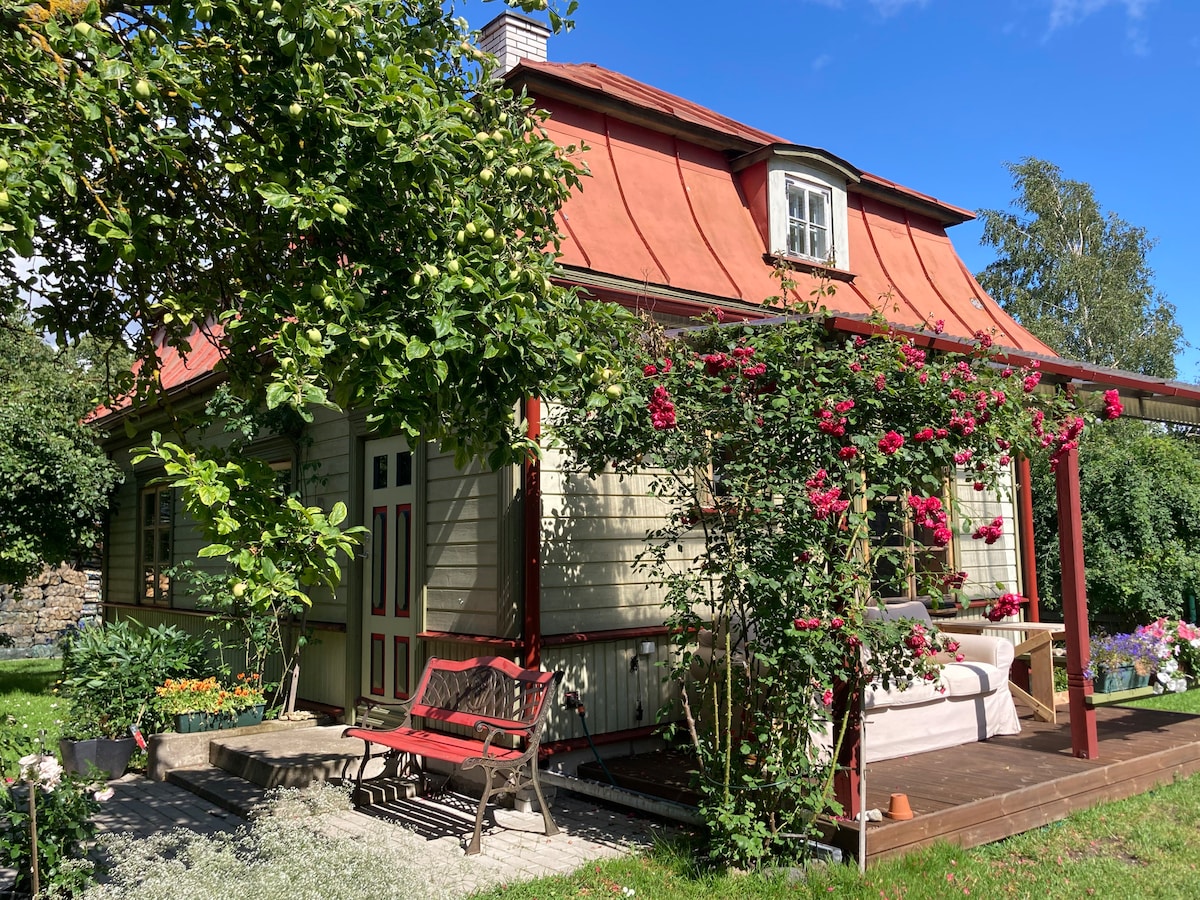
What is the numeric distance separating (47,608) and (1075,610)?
21.3m

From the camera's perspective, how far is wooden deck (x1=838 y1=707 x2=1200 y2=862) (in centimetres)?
521

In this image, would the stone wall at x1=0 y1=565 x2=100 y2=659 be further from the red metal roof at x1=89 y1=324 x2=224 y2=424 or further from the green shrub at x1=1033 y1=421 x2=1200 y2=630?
the green shrub at x1=1033 y1=421 x2=1200 y2=630

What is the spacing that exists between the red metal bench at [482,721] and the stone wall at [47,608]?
16.1 metres

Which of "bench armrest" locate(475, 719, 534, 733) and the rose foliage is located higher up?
the rose foliage

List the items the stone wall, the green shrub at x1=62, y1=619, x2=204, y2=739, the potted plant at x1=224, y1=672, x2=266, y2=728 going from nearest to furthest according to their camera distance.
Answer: the green shrub at x1=62, y1=619, x2=204, y2=739 < the potted plant at x1=224, y1=672, x2=266, y2=728 < the stone wall

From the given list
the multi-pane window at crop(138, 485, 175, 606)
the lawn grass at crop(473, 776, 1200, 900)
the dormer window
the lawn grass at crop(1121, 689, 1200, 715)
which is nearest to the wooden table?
the lawn grass at crop(1121, 689, 1200, 715)

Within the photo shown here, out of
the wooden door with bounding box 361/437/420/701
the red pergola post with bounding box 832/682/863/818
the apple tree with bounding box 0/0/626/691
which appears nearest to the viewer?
the apple tree with bounding box 0/0/626/691

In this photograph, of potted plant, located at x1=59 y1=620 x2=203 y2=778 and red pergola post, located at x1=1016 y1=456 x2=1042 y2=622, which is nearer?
potted plant, located at x1=59 y1=620 x2=203 y2=778

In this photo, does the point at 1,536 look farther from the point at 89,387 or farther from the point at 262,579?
the point at 262,579

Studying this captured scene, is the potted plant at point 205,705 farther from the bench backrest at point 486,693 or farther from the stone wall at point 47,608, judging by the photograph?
the stone wall at point 47,608

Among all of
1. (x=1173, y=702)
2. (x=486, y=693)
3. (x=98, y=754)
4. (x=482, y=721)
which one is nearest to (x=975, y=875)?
(x=482, y=721)

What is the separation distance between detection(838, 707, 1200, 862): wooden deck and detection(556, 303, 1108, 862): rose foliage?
1.99 feet

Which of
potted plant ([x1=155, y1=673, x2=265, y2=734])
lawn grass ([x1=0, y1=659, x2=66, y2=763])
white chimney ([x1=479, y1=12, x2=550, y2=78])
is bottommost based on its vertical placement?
lawn grass ([x1=0, y1=659, x2=66, y2=763])

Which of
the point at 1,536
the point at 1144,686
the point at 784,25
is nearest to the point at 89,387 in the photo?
the point at 1,536
